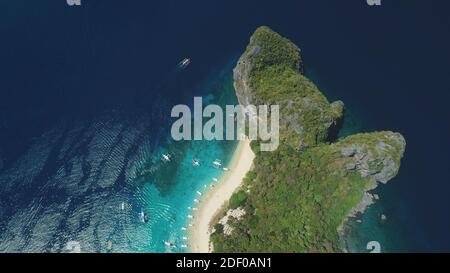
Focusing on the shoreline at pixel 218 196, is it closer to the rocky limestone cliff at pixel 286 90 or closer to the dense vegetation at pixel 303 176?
the dense vegetation at pixel 303 176

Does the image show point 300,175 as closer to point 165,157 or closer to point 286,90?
point 286,90

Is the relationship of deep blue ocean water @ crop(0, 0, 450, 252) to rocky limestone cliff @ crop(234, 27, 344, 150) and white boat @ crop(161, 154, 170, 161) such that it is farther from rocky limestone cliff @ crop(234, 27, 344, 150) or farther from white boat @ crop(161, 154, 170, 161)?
rocky limestone cliff @ crop(234, 27, 344, 150)

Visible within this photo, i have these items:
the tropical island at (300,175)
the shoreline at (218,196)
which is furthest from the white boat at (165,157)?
the tropical island at (300,175)

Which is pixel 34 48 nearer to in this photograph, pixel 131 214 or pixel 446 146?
pixel 131 214

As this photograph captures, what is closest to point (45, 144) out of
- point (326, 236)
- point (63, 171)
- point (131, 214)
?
A: point (63, 171)

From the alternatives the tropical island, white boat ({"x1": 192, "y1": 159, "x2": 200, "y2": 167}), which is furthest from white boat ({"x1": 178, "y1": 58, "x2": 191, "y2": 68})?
white boat ({"x1": 192, "y1": 159, "x2": 200, "y2": 167})
